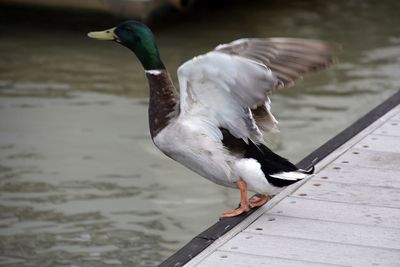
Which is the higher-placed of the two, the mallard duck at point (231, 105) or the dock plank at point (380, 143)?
the mallard duck at point (231, 105)

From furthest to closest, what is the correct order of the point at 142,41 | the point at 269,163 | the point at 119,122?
the point at 119,122
the point at 142,41
the point at 269,163

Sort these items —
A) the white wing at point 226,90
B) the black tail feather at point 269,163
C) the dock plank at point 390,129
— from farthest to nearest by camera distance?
the dock plank at point 390,129 → the black tail feather at point 269,163 → the white wing at point 226,90

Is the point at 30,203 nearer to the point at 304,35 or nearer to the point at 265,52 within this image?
the point at 265,52

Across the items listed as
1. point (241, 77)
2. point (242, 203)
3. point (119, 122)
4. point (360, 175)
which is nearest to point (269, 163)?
point (242, 203)

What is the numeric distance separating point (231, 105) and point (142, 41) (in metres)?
0.51

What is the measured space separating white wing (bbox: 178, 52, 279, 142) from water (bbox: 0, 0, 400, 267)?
1.63m

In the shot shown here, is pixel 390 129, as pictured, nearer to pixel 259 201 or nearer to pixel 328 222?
pixel 259 201

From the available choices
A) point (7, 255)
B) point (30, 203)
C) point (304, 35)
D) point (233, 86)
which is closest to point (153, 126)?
point (233, 86)

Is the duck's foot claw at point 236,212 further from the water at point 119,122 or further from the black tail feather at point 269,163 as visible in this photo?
the water at point 119,122

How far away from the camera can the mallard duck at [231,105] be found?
4.23 metres

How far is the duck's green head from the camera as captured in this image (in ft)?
15.1

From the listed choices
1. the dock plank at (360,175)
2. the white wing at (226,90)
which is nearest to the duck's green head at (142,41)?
the white wing at (226,90)

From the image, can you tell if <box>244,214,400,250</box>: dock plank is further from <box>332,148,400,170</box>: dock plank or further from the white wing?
<box>332,148,400,170</box>: dock plank

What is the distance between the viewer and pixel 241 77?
4.24 m
